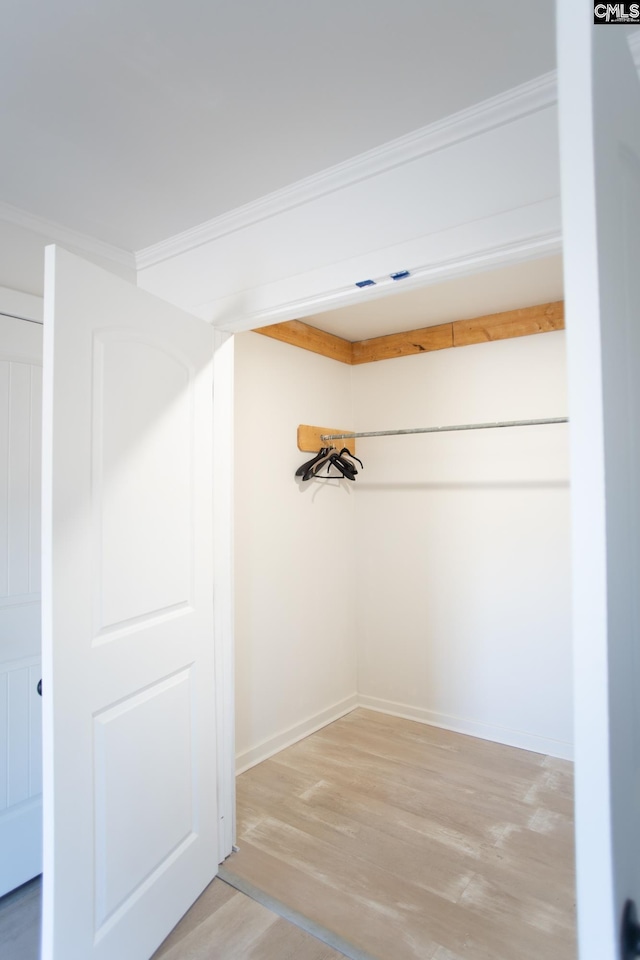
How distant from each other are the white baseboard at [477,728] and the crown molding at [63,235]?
9.75 ft

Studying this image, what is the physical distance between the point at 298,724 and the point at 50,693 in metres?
2.14

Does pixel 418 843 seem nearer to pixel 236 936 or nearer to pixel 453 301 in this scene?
pixel 236 936

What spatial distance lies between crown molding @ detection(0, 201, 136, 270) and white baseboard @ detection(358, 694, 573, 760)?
2.97 m

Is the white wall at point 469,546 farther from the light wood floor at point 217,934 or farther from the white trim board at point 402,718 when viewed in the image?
the light wood floor at point 217,934

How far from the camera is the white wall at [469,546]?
3.09 m

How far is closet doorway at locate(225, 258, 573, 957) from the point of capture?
2979mm

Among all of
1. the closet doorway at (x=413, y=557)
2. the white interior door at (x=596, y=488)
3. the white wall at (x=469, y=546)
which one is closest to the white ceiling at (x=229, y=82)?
the white interior door at (x=596, y=488)

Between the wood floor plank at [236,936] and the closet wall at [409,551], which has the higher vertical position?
the closet wall at [409,551]

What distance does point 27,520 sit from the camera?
2143 millimetres

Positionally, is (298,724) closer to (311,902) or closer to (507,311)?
(311,902)

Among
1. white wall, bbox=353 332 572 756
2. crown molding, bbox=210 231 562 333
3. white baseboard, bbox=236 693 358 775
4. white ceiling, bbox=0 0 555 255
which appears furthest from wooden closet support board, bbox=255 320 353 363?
white baseboard, bbox=236 693 358 775

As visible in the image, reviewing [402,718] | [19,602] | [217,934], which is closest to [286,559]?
[402,718]

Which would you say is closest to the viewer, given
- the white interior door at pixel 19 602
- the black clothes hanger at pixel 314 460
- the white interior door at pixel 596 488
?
the white interior door at pixel 596 488

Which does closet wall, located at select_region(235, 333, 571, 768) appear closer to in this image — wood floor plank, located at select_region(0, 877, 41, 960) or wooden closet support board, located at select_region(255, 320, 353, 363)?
wooden closet support board, located at select_region(255, 320, 353, 363)
